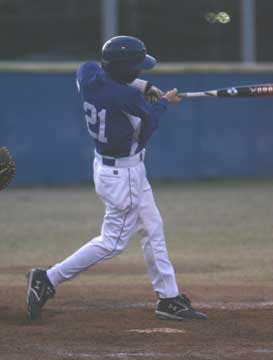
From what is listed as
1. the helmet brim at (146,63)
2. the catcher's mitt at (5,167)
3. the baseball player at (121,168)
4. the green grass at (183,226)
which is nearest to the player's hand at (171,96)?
the baseball player at (121,168)

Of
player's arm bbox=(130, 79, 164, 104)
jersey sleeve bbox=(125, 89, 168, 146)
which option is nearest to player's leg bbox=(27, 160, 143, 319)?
jersey sleeve bbox=(125, 89, 168, 146)

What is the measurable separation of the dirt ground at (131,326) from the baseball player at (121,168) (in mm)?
249

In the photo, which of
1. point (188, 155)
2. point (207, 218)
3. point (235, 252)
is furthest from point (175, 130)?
point (235, 252)

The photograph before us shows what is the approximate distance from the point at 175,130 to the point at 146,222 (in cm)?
1067

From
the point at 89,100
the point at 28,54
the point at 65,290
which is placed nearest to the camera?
the point at 89,100

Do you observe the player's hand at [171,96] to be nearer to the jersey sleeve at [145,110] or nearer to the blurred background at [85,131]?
the jersey sleeve at [145,110]

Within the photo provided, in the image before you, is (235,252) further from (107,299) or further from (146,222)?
(146,222)

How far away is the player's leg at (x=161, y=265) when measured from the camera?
7113 millimetres

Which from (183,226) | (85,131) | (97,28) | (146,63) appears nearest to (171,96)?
(146,63)

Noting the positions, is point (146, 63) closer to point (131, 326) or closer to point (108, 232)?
point (108, 232)

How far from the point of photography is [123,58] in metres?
6.89

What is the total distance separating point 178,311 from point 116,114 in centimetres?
142

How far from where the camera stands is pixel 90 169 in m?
17.4

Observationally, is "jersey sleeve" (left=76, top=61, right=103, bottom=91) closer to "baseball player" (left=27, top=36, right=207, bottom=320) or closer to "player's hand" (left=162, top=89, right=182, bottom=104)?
"baseball player" (left=27, top=36, right=207, bottom=320)
